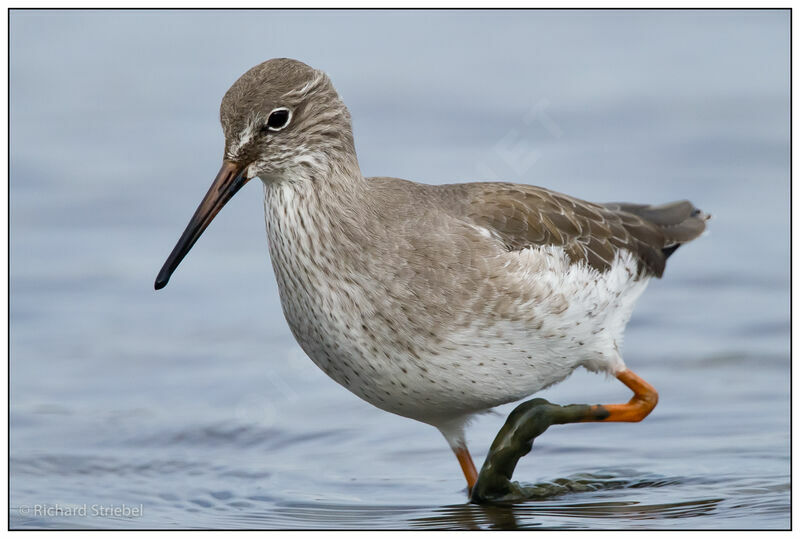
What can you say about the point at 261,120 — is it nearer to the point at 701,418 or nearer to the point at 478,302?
the point at 478,302

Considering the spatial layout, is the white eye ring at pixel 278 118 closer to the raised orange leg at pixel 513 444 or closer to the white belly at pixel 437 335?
the white belly at pixel 437 335

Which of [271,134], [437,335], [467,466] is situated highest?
[271,134]

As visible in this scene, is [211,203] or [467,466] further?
[467,466]

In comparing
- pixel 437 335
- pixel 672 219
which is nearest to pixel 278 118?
pixel 437 335

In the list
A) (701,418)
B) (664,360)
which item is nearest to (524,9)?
(664,360)

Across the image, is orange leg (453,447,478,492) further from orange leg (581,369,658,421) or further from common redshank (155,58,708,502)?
orange leg (581,369,658,421)

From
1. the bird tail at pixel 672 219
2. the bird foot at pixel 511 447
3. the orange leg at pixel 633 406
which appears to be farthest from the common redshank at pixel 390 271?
the bird tail at pixel 672 219

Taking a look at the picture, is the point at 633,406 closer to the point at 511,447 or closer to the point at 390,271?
the point at 511,447
